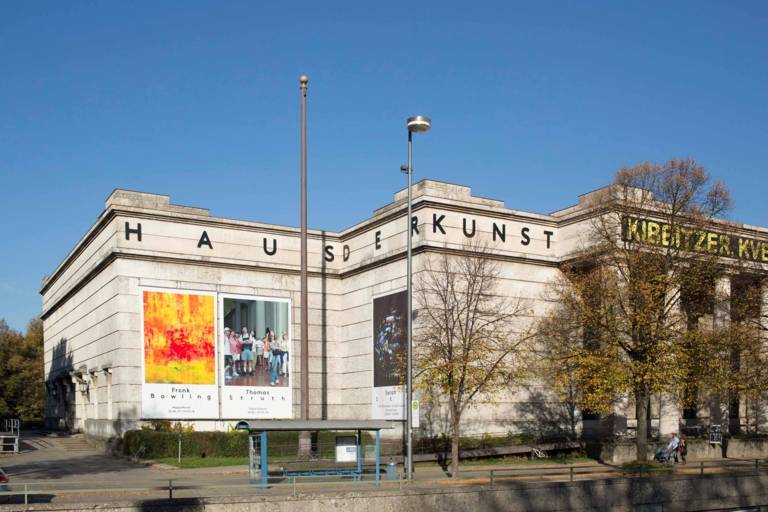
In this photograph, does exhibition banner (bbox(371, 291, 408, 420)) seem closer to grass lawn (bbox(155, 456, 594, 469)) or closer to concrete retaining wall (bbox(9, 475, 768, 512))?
grass lawn (bbox(155, 456, 594, 469))

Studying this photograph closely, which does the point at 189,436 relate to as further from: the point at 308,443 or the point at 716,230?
the point at 716,230

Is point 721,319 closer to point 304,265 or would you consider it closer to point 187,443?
point 304,265

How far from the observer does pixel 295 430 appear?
96.8 feet

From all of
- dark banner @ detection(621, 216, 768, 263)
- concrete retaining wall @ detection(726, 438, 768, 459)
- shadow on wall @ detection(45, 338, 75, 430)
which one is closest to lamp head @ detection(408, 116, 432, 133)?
dark banner @ detection(621, 216, 768, 263)

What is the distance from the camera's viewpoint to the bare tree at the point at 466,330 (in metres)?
39.0

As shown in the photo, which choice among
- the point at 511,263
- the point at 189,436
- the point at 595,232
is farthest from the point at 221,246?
the point at 595,232

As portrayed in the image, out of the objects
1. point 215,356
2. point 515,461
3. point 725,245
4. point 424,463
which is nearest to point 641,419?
point 515,461

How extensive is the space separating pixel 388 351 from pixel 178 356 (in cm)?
1225

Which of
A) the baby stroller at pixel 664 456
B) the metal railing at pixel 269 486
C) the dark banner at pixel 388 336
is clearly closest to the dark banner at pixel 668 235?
the baby stroller at pixel 664 456

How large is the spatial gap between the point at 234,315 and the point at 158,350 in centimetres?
521

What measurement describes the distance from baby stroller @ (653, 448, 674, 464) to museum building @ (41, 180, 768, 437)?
6589 millimetres

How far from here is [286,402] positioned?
178 feet

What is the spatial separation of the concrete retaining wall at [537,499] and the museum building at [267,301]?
20.7 m

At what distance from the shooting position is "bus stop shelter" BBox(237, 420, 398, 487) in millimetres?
28273
